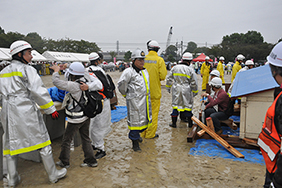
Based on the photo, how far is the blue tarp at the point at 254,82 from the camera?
13.3 feet

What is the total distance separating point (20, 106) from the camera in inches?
110

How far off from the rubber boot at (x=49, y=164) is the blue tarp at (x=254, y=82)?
3288 mm

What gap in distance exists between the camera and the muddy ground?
3.15 metres

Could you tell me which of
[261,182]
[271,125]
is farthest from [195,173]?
[271,125]

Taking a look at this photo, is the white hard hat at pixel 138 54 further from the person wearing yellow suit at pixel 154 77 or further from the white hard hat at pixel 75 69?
the white hard hat at pixel 75 69

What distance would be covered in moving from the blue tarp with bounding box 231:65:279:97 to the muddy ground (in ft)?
4.32

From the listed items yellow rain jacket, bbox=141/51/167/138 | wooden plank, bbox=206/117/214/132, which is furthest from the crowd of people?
yellow rain jacket, bbox=141/51/167/138

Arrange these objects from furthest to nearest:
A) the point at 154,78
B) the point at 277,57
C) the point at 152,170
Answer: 1. the point at 154,78
2. the point at 152,170
3. the point at 277,57

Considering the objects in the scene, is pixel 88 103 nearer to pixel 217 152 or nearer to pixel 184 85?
pixel 217 152

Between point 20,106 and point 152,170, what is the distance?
2.12 m

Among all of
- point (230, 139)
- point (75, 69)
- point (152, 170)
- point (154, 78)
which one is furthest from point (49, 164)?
point (230, 139)

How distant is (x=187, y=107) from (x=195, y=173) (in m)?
2.48

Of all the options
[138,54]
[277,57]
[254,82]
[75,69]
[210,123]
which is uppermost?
[138,54]

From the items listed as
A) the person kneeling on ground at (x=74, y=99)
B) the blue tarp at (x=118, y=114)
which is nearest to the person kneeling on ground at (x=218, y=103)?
the person kneeling on ground at (x=74, y=99)
